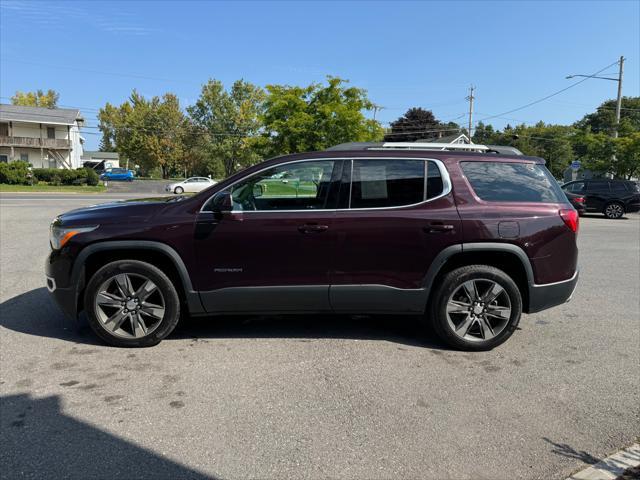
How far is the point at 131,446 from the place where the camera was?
9.12 feet

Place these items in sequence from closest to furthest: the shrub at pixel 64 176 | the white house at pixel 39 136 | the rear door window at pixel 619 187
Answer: the rear door window at pixel 619 187
the shrub at pixel 64 176
the white house at pixel 39 136

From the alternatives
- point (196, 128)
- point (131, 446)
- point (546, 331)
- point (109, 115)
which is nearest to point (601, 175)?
point (546, 331)

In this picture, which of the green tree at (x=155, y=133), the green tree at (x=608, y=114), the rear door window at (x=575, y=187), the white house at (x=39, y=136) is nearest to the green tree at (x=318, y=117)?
the rear door window at (x=575, y=187)

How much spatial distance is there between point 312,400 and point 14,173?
1766 inches

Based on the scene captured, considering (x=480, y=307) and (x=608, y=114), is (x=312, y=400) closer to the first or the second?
(x=480, y=307)

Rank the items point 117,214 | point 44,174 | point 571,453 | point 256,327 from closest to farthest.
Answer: point 571,453 < point 117,214 < point 256,327 < point 44,174

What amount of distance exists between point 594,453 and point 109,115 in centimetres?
9017

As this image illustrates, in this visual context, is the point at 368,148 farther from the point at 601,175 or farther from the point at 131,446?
the point at 601,175

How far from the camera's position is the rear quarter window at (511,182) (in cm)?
435

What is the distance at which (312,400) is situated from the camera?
3367 mm

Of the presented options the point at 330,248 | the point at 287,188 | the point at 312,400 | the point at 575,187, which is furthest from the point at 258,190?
the point at 575,187

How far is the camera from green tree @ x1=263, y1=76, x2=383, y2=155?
2775 cm

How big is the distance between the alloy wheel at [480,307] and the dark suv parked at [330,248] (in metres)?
0.01

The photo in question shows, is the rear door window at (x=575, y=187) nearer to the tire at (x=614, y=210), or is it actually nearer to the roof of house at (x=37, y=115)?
the tire at (x=614, y=210)
